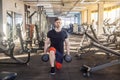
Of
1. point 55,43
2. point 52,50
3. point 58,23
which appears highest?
point 58,23

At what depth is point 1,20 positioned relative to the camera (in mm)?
10008

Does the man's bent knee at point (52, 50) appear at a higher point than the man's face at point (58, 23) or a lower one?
lower

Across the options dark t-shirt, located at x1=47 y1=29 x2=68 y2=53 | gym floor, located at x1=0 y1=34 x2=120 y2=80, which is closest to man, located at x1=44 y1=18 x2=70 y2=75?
dark t-shirt, located at x1=47 y1=29 x2=68 y2=53

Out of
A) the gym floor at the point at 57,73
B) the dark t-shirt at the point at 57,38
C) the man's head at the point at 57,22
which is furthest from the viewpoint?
the dark t-shirt at the point at 57,38

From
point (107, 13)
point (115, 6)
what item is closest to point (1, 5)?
point (115, 6)

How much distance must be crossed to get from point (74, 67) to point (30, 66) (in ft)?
3.32

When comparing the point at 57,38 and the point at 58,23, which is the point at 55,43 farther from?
the point at 58,23

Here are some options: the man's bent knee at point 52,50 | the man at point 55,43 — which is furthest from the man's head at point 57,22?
the man's bent knee at point 52,50

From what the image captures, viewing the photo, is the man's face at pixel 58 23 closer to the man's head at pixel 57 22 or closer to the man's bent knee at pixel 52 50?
the man's head at pixel 57 22

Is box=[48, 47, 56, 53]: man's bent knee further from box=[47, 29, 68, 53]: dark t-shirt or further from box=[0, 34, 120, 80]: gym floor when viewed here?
box=[0, 34, 120, 80]: gym floor

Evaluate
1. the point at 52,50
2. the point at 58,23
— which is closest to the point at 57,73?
the point at 52,50

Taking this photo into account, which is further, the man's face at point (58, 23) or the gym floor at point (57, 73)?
the man's face at point (58, 23)

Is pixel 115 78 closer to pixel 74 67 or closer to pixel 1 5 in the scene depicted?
pixel 74 67

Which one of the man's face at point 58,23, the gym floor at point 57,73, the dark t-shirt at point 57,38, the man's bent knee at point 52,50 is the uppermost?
the man's face at point 58,23
